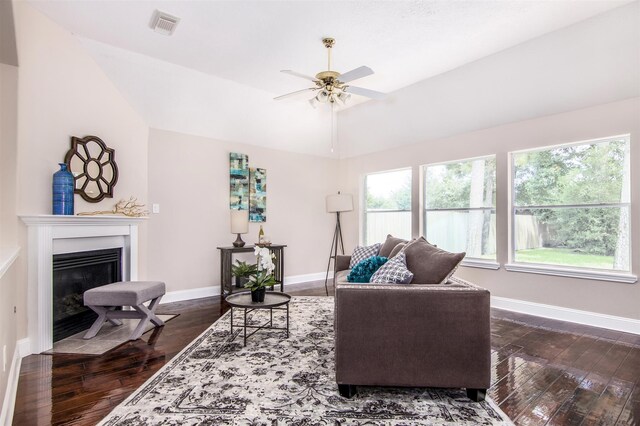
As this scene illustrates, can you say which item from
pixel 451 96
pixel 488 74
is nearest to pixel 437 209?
pixel 451 96

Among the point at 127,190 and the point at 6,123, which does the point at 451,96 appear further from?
the point at 6,123

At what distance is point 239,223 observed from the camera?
4.97 meters

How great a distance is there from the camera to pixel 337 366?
6.84 feet

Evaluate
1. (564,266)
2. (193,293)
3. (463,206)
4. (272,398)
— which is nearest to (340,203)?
(463,206)

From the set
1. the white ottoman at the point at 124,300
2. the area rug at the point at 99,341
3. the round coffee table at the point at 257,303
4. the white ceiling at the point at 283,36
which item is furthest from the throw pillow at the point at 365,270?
the white ceiling at the point at 283,36

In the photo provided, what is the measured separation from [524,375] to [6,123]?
14.8 feet

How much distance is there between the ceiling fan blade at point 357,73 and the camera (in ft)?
9.80

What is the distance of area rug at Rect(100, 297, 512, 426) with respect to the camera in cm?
190

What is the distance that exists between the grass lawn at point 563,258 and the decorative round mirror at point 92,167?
4971mm

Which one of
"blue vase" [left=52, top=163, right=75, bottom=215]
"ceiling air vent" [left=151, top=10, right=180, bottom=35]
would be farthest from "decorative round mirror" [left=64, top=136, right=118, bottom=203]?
"ceiling air vent" [left=151, top=10, right=180, bottom=35]

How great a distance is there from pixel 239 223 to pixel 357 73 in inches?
110

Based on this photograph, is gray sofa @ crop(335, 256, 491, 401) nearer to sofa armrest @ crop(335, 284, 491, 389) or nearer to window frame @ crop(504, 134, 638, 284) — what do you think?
sofa armrest @ crop(335, 284, 491, 389)

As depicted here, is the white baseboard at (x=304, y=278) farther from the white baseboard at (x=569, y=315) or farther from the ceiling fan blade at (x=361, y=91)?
the ceiling fan blade at (x=361, y=91)

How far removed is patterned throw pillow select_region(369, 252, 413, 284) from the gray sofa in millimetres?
264
